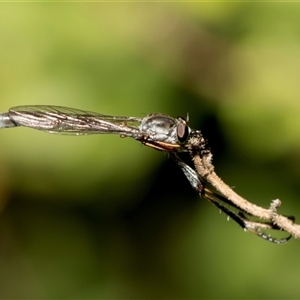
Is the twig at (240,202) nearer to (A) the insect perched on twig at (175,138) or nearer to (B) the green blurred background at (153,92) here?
(A) the insect perched on twig at (175,138)

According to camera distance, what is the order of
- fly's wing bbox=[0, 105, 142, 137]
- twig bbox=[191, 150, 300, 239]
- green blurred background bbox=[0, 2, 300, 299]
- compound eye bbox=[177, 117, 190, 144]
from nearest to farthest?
1. twig bbox=[191, 150, 300, 239]
2. compound eye bbox=[177, 117, 190, 144]
3. fly's wing bbox=[0, 105, 142, 137]
4. green blurred background bbox=[0, 2, 300, 299]

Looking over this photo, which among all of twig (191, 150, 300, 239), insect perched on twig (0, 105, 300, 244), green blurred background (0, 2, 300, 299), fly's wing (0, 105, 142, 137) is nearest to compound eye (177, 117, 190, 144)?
insect perched on twig (0, 105, 300, 244)

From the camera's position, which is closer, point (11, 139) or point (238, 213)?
point (238, 213)

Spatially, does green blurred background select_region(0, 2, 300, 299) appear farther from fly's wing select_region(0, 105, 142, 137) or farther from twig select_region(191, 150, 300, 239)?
twig select_region(191, 150, 300, 239)

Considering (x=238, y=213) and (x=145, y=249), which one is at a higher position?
(x=145, y=249)

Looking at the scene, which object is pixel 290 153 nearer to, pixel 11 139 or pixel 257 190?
pixel 257 190

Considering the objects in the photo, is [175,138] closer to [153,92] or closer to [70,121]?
[70,121]

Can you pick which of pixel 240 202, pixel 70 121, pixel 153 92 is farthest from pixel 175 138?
pixel 153 92

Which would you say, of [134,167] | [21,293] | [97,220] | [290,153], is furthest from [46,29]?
[21,293]
